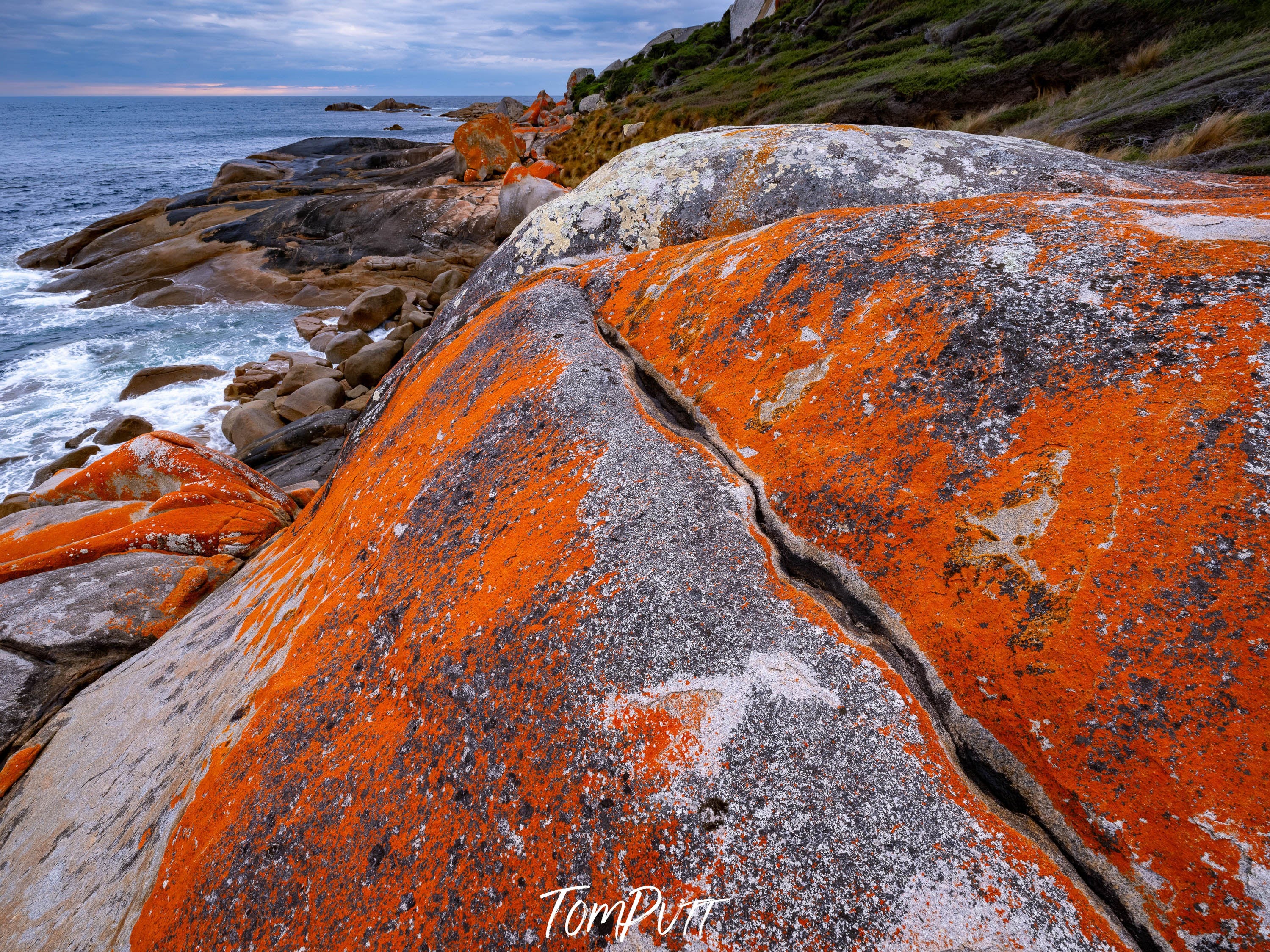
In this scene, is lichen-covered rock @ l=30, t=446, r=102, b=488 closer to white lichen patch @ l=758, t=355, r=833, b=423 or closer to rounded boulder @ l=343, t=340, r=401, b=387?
rounded boulder @ l=343, t=340, r=401, b=387

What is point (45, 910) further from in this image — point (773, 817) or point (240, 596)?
point (773, 817)

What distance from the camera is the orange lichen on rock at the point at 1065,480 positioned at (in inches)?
51.4

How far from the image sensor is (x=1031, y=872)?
1.31 m

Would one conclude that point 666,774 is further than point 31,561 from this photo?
No

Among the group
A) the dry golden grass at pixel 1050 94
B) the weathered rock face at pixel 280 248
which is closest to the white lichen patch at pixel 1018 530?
the dry golden grass at pixel 1050 94

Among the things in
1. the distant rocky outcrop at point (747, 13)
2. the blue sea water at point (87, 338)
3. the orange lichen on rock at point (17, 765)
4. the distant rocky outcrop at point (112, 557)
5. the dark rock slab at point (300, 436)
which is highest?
the distant rocky outcrop at point (747, 13)

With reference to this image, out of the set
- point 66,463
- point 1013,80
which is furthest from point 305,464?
point 1013,80

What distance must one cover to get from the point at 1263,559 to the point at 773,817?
4.35 feet

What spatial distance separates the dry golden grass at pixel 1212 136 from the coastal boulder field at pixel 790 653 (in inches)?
173

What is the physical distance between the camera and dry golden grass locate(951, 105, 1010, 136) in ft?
35.7

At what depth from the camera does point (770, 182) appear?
4.09 metres

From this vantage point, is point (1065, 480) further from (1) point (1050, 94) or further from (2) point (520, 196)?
(2) point (520, 196)

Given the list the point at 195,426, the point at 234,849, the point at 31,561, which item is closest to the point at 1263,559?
the point at 234,849

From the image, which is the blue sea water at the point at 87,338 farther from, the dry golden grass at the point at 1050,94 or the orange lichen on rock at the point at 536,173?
the dry golden grass at the point at 1050,94
